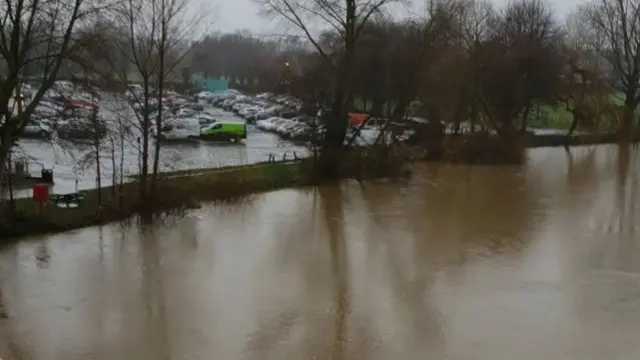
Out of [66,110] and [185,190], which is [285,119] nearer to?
[185,190]

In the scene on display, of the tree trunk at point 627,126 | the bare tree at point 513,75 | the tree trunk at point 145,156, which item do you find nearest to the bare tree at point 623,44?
the tree trunk at point 627,126

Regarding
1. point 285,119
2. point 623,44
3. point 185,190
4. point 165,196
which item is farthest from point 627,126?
point 165,196

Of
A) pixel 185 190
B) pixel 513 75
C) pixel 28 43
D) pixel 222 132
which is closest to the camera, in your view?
pixel 28 43

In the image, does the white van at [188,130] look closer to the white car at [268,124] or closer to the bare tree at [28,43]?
the white car at [268,124]

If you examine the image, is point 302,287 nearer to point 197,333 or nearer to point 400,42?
point 197,333

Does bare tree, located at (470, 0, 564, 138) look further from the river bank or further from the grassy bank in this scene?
the grassy bank

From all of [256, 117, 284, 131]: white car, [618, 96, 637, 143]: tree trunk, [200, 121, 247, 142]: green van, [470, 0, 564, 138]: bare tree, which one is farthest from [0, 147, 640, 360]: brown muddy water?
[618, 96, 637, 143]: tree trunk

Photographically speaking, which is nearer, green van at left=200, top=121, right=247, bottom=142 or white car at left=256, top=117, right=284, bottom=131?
green van at left=200, top=121, right=247, bottom=142
